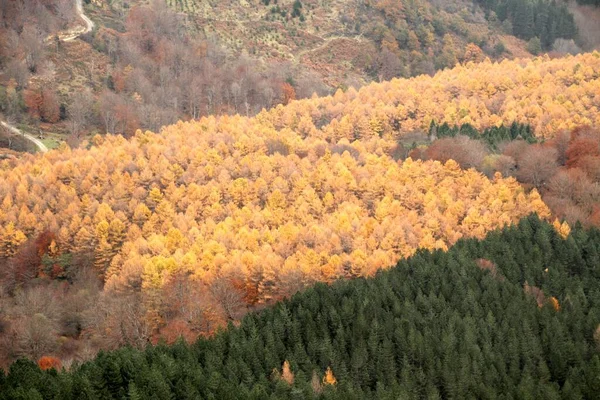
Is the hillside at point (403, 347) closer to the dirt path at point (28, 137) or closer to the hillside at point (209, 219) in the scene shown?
the hillside at point (209, 219)

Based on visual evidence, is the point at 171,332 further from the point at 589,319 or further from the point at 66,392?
the point at 589,319

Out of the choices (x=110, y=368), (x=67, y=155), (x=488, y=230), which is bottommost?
(x=67, y=155)

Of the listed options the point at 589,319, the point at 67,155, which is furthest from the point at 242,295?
the point at 67,155

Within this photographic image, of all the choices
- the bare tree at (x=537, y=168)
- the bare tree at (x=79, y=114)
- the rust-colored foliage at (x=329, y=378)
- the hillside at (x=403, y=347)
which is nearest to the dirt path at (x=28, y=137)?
the bare tree at (x=79, y=114)

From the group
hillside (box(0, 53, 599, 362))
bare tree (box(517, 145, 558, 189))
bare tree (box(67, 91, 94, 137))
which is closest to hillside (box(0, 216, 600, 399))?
hillside (box(0, 53, 599, 362))

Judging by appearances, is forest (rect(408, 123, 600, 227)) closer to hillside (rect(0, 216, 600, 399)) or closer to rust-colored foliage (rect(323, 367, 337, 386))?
hillside (rect(0, 216, 600, 399))

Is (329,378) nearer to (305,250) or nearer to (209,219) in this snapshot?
(305,250)
